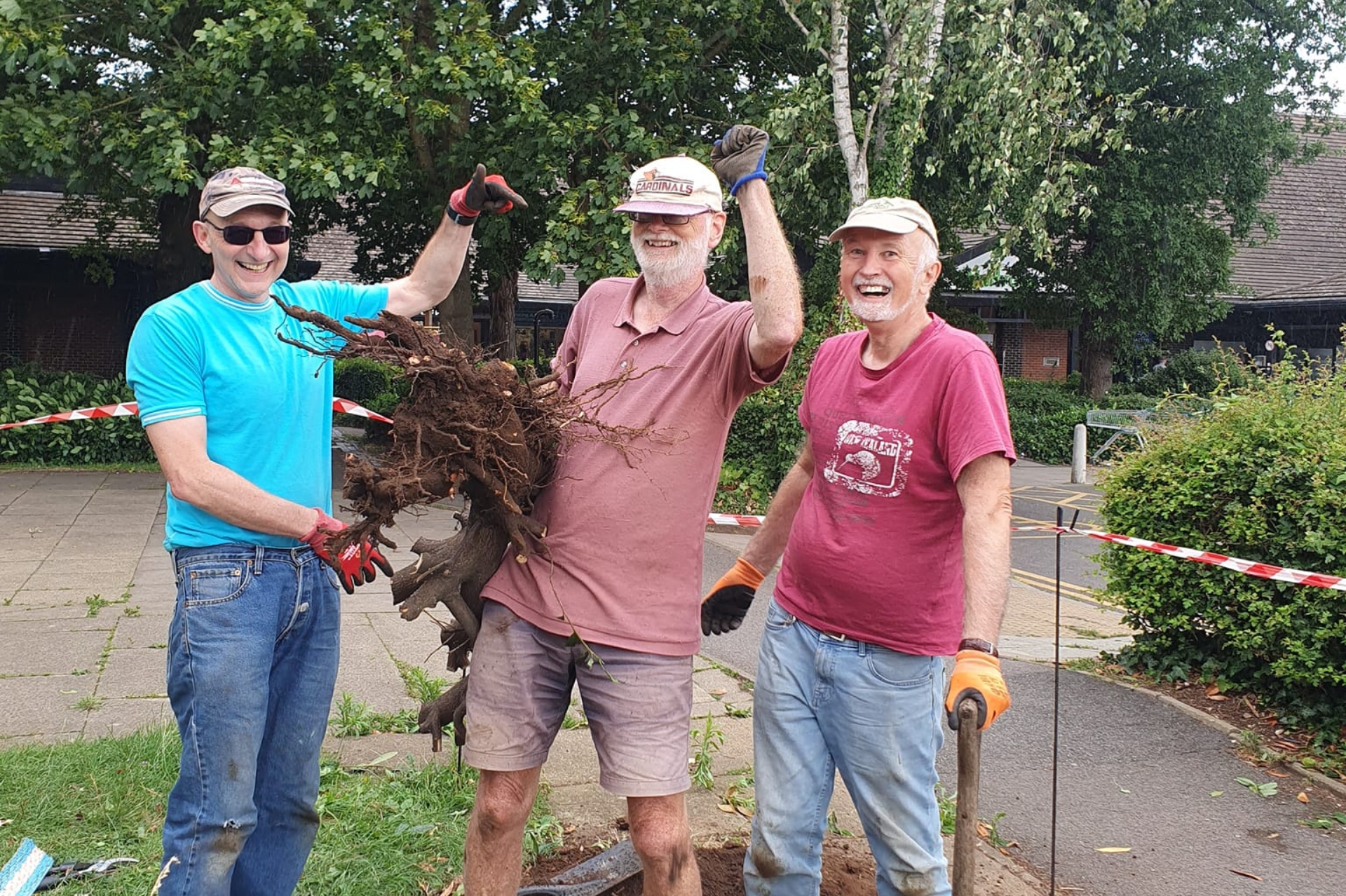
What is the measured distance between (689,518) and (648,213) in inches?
30.4

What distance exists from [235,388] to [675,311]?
1118mm

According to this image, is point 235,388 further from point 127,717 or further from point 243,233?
point 127,717

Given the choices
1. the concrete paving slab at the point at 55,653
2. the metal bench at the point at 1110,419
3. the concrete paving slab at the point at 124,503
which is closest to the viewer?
the concrete paving slab at the point at 55,653

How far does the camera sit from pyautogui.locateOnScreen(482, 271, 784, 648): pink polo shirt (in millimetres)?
2732

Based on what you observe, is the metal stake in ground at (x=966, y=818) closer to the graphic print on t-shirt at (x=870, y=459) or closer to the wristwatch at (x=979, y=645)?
the wristwatch at (x=979, y=645)

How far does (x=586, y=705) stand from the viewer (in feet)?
9.33

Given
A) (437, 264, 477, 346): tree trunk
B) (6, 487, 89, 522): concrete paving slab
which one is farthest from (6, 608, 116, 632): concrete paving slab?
(437, 264, 477, 346): tree trunk

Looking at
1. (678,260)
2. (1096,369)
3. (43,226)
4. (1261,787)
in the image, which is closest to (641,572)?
(678,260)

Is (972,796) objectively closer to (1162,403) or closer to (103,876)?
(103,876)

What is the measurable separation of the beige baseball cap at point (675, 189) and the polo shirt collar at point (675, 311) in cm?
19

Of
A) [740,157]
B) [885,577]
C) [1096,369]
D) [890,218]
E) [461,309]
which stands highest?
[461,309]

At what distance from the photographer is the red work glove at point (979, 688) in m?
2.46

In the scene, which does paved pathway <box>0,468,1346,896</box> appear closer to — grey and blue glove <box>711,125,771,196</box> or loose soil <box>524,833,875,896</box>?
loose soil <box>524,833,875,896</box>

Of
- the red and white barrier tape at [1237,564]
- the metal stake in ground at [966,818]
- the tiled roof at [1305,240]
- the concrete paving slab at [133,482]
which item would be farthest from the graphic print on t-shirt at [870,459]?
the tiled roof at [1305,240]
